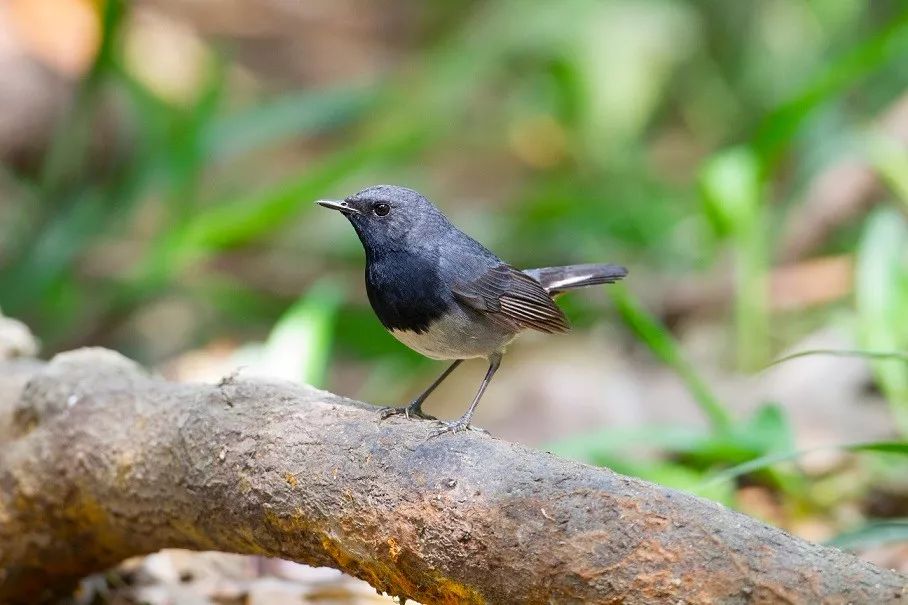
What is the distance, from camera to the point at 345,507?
2.61m

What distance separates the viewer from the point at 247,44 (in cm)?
1472

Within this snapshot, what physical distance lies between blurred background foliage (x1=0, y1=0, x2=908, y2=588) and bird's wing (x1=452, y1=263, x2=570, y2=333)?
63 cm

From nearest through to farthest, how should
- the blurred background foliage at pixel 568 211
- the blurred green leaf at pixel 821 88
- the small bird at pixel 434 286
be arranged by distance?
Answer: the small bird at pixel 434 286 → the blurred background foliage at pixel 568 211 → the blurred green leaf at pixel 821 88

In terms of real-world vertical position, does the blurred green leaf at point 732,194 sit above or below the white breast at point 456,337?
above

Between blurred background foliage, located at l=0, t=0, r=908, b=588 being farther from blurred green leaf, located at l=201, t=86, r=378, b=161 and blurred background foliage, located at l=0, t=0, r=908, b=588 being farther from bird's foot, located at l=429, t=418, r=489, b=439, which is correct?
bird's foot, located at l=429, t=418, r=489, b=439

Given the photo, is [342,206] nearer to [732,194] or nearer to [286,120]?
[732,194]

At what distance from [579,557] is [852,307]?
17.5ft

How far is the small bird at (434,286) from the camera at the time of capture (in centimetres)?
360

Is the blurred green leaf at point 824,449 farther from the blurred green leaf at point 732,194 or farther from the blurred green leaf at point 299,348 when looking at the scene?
the blurred green leaf at point 732,194

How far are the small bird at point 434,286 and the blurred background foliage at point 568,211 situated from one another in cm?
79

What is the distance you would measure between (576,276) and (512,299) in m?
0.56

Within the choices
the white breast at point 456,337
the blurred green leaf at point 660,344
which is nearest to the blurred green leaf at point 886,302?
the blurred green leaf at point 660,344

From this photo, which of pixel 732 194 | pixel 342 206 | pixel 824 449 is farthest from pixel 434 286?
pixel 732 194

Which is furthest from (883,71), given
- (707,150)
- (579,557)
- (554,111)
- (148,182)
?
(579,557)
